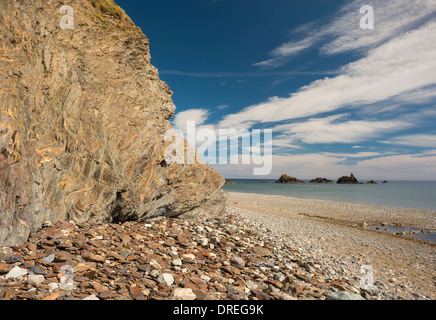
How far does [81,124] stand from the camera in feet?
24.4

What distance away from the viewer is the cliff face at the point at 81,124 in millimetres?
5340

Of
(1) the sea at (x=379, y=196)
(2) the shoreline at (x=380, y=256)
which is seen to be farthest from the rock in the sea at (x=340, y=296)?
(1) the sea at (x=379, y=196)

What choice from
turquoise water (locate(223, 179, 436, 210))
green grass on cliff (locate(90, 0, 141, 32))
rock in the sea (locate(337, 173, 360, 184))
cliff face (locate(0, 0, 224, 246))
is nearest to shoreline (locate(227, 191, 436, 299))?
cliff face (locate(0, 0, 224, 246))

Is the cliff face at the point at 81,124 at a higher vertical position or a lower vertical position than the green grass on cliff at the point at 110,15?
lower

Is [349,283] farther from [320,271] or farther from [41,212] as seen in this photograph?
[41,212]

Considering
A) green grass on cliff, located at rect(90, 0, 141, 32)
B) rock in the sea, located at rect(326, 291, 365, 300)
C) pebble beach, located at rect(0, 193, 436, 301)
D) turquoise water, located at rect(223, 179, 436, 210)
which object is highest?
green grass on cliff, located at rect(90, 0, 141, 32)

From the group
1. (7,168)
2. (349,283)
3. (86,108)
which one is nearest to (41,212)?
(7,168)

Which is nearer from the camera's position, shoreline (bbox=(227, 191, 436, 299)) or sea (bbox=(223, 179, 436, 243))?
shoreline (bbox=(227, 191, 436, 299))

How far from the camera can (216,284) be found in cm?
591

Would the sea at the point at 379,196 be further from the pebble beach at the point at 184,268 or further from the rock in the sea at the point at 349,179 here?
the rock in the sea at the point at 349,179

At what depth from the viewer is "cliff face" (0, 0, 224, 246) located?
→ 17.5 feet

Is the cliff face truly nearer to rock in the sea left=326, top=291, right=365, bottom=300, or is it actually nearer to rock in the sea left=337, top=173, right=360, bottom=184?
rock in the sea left=326, top=291, right=365, bottom=300

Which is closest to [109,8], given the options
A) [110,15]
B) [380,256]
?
[110,15]

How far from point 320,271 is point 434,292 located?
546cm
